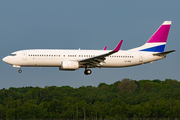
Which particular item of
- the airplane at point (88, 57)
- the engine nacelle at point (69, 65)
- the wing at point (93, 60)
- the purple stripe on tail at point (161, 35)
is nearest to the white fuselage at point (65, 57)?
the airplane at point (88, 57)

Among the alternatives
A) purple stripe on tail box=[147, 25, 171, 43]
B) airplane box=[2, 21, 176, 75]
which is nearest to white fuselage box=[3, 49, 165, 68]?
airplane box=[2, 21, 176, 75]

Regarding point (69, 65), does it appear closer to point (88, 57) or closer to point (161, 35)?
point (88, 57)

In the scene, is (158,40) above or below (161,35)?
below

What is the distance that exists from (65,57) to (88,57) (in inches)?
145

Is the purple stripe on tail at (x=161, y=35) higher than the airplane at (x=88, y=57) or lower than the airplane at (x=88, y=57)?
higher

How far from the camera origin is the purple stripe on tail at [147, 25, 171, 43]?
182 ft

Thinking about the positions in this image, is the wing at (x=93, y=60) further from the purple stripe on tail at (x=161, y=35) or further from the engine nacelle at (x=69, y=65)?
the purple stripe on tail at (x=161, y=35)

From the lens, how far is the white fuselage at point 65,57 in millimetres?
48453

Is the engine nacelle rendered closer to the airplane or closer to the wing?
the airplane

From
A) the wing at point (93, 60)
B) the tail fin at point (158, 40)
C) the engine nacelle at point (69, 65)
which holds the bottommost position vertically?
the engine nacelle at point (69, 65)

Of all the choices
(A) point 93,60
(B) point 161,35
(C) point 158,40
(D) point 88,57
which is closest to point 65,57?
(D) point 88,57

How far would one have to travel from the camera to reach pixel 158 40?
55.3 meters

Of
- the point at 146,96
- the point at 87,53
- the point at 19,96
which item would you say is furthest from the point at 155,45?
the point at 19,96

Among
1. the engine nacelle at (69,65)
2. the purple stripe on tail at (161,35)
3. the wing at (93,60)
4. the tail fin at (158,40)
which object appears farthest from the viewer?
the purple stripe on tail at (161,35)
